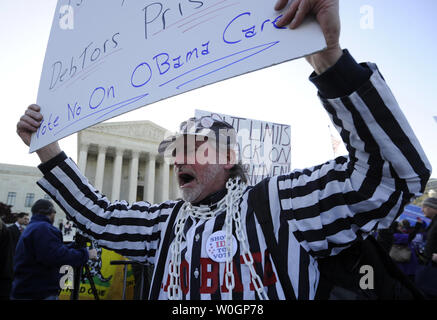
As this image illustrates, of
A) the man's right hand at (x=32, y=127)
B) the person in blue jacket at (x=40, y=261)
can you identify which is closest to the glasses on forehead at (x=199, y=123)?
the man's right hand at (x=32, y=127)

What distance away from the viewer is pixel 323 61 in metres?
0.93

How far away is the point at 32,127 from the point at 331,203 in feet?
5.31

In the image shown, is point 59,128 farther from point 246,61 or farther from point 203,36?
point 246,61

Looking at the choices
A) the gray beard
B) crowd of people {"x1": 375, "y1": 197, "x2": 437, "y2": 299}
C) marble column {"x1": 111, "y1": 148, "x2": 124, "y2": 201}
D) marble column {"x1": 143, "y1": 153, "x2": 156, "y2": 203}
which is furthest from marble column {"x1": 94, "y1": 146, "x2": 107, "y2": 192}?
the gray beard

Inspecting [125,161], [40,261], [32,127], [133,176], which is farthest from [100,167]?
[32,127]

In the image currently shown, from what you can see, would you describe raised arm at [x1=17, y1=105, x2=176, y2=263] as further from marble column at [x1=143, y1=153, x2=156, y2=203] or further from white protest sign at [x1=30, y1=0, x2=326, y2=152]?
marble column at [x1=143, y1=153, x2=156, y2=203]

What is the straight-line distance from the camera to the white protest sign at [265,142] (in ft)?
16.8

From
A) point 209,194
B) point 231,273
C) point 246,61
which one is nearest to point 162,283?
point 231,273

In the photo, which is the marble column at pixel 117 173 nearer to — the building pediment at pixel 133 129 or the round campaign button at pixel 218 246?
the building pediment at pixel 133 129

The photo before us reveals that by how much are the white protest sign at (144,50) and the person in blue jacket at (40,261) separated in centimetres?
190

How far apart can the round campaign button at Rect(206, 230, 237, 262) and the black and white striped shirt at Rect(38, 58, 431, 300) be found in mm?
21

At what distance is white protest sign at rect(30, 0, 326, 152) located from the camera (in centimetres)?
85

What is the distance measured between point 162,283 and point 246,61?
110 centimetres

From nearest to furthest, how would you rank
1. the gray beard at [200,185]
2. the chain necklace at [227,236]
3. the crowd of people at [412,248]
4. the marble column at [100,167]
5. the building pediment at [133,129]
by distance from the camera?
the chain necklace at [227,236] < the gray beard at [200,185] < the crowd of people at [412,248] < the marble column at [100,167] < the building pediment at [133,129]
